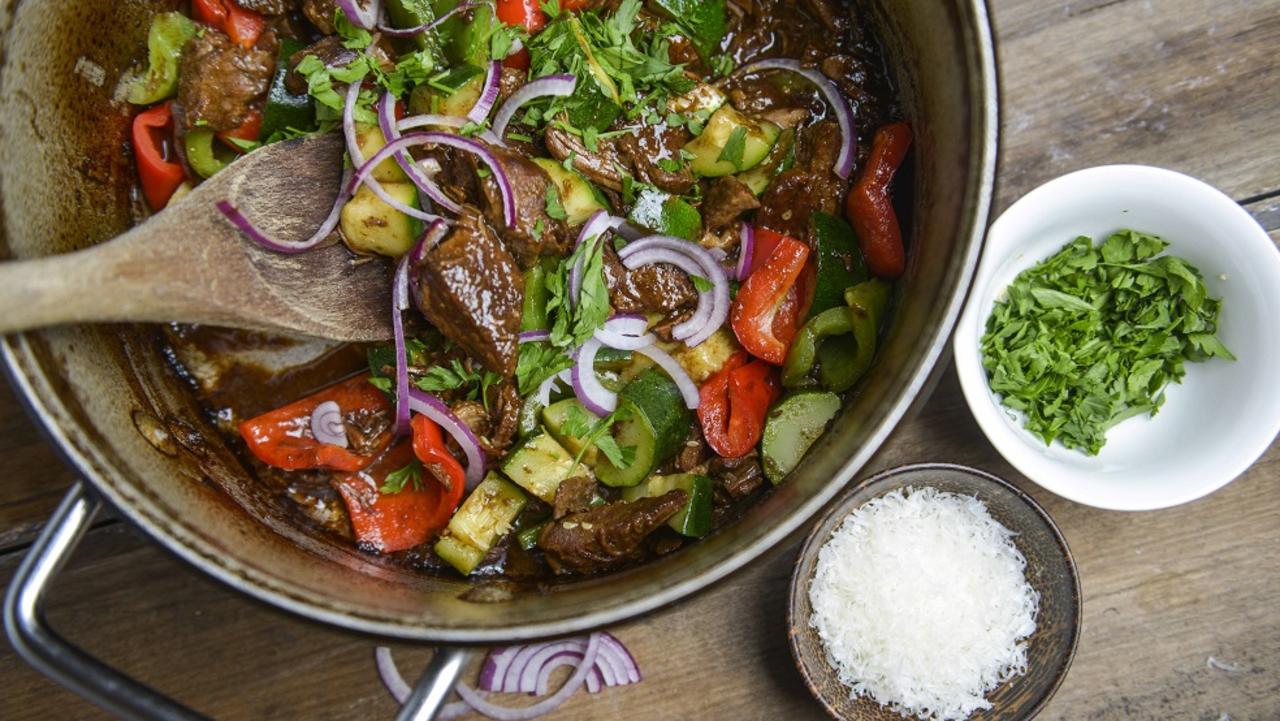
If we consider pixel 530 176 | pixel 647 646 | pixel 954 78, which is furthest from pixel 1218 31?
pixel 647 646

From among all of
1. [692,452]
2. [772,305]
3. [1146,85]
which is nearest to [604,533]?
[692,452]

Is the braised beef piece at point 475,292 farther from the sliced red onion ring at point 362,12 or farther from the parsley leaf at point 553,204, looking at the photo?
the sliced red onion ring at point 362,12

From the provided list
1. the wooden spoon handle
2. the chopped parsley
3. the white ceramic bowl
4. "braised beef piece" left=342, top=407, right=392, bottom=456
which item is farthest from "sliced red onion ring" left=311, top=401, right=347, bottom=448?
the chopped parsley

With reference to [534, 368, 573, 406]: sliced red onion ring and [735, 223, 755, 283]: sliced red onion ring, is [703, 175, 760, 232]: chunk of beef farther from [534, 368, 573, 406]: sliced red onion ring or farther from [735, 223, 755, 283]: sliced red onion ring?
[534, 368, 573, 406]: sliced red onion ring

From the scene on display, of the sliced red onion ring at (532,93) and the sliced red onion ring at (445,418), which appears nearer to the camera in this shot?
the sliced red onion ring at (532,93)

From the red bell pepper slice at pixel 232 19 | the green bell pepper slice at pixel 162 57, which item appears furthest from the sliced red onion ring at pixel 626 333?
the green bell pepper slice at pixel 162 57

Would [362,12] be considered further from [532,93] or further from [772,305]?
[772,305]
